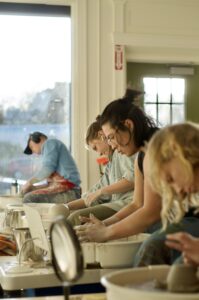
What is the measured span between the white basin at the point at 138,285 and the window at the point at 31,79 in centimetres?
440

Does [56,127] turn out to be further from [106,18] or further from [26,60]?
[106,18]

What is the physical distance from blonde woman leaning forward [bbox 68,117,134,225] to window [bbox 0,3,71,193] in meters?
2.31

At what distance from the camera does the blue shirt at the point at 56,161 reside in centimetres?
478

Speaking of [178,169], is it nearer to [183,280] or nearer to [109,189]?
[183,280]

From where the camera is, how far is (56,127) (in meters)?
5.69

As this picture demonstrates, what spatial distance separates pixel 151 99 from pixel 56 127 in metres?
0.98

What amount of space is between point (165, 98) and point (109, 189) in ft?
9.91

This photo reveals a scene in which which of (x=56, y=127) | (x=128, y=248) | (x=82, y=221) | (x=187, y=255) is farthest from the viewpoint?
(x=56, y=127)

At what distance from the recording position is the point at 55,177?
4895mm

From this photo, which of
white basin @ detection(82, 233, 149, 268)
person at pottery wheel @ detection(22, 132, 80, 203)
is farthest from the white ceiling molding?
white basin @ detection(82, 233, 149, 268)

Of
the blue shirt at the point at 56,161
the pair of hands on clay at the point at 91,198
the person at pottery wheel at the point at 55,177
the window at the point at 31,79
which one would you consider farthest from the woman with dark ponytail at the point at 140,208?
the window at the point at 31,79

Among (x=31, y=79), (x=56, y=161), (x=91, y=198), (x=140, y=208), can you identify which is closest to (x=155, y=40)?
(x=31, y=79)

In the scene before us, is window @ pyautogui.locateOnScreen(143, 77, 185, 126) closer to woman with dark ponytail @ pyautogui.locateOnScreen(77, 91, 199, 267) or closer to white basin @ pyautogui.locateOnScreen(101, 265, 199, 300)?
woman with dark ponytail @ pyautogui.locateOnScreen(77, 91, 199, 267)

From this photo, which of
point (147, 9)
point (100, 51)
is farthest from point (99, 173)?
point (147, 9)
